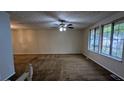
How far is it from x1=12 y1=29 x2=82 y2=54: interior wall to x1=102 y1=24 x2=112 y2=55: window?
13.0 feet

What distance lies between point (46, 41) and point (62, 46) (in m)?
1.37

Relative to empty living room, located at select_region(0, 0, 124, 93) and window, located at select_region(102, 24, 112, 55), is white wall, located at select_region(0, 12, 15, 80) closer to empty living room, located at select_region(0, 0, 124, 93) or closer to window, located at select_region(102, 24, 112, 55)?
empty living room, located at select_region(0, 0, 124, 93)

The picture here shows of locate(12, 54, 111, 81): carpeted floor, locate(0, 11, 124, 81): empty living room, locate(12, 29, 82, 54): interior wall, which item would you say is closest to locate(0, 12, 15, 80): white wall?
locate(0, 11, 124, 81): empty living room

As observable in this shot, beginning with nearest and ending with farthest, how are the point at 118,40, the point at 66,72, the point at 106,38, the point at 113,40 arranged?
the point at 118,40 → the point at 66,72 → the point at 113,40 → the point at 106,38

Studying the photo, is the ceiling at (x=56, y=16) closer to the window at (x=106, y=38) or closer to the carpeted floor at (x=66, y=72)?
the window at (x=106, y=38)

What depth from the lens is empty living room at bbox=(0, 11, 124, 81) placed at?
3.30 m

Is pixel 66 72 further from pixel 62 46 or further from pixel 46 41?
pixel 46 41

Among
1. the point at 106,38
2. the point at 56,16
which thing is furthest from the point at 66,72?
the point at 106,38

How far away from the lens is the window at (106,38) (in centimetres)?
433

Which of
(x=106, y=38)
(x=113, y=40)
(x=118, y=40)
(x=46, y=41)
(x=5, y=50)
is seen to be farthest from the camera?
(x=46, y=41)

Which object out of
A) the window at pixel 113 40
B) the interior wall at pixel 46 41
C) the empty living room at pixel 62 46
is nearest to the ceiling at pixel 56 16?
the empty living room at pixel 62 46

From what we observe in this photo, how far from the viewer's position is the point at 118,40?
3.70 metres

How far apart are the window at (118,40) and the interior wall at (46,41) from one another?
481 cm
